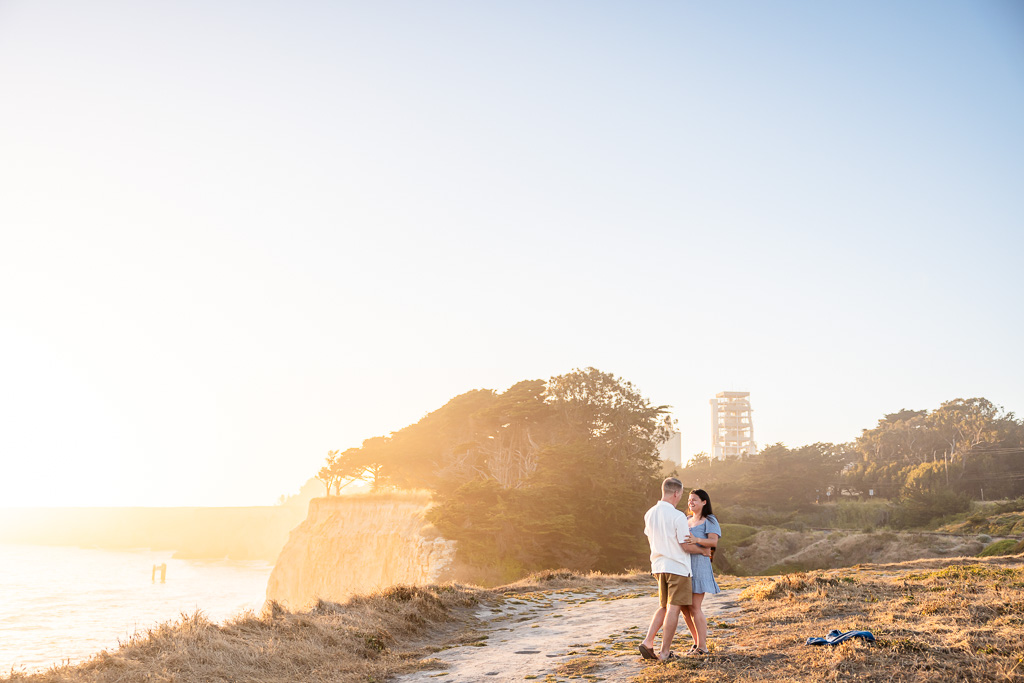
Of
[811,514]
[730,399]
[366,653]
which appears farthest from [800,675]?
[730,399]

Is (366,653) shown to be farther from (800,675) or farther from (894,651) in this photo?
(894,651)

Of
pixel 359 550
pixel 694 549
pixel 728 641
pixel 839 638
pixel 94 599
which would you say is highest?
pixel 694 549

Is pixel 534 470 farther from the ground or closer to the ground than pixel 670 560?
closer to the ground

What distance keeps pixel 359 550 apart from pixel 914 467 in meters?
43.0

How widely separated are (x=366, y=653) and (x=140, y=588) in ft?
197

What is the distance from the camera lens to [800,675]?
221 inches

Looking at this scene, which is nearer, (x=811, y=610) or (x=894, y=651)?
(x=894, y=651)

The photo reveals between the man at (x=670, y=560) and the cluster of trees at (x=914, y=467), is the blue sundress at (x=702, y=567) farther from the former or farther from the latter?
the cluster of trees at (x=914, y=467)

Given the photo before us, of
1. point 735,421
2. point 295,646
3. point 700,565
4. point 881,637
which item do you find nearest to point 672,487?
point 700,565

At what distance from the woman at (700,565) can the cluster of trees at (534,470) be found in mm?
20764

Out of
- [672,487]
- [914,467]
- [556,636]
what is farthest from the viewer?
[914,467]

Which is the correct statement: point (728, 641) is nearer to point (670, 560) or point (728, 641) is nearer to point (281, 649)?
point (670, 560)

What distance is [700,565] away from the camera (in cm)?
665

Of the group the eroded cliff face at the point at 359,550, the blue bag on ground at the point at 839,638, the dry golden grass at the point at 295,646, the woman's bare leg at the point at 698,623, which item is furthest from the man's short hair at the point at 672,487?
the eroded cliff face at the point at 359,550
